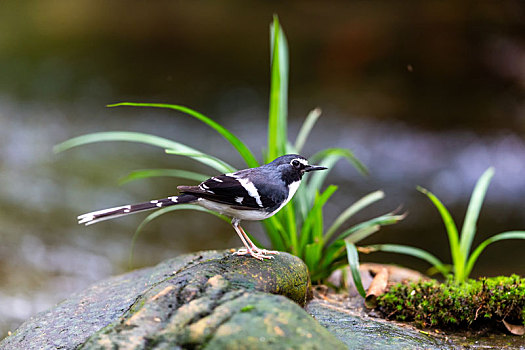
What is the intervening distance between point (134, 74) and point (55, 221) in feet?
12.8

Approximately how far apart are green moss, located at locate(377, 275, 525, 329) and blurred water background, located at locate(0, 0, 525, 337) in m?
3.07

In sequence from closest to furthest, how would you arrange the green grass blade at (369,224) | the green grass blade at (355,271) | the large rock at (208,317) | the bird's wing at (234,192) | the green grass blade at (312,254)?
1. the large rock at (208,317)
2. the bird's wing at (234,192)
3. the green grass blade at (355,271)
4. the green grass blade at (312,254)
5. the green grass blade at (369,224)

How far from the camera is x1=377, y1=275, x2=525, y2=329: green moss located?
314 cm

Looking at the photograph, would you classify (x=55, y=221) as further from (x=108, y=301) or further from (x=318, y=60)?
(x=318, y=60)

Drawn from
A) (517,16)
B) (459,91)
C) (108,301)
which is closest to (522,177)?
(459,91)

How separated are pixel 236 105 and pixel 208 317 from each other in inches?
309

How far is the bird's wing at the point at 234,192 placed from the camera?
2.89m

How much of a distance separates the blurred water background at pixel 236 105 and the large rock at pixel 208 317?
3.33 metres

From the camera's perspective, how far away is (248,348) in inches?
75.1

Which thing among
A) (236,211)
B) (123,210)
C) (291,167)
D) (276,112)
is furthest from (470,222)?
(123,210)

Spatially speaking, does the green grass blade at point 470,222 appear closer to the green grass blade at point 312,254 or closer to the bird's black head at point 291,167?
the green grass blade at point 312,254

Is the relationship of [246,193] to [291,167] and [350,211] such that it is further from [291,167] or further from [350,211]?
[350,211]

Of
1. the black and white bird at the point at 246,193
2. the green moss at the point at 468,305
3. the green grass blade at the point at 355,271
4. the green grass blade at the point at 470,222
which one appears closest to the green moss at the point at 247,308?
the black and white bird at the point at 246,193

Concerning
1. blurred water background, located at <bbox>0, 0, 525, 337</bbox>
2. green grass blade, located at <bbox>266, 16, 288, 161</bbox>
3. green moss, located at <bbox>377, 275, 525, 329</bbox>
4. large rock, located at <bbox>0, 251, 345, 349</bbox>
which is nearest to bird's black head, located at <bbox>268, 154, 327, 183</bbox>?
large rock, located at <bbox>0, 251, 345, 349</bbox>
